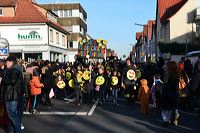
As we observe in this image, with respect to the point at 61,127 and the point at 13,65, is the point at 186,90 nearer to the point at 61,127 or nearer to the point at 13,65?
the point at 61,127

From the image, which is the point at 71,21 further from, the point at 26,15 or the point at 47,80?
the point at 47,80

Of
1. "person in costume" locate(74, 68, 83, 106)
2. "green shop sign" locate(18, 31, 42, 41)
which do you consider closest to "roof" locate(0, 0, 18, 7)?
"green shop sign" locate(18, 31, 42, 41)

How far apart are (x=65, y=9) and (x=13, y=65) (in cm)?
7148

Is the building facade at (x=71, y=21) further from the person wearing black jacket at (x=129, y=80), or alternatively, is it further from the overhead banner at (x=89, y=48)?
the person wearing black jacket at (x=129, y=80)

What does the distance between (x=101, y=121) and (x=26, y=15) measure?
130 ft

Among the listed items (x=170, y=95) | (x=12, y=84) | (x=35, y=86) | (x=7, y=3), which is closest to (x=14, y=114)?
(x=12, y=84)

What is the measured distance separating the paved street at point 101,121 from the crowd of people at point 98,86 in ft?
1.51

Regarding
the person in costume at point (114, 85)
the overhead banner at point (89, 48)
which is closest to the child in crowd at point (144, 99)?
the person in costume at point (114, 85)

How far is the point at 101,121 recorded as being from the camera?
1239 centimetres

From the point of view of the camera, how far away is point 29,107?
1462cm

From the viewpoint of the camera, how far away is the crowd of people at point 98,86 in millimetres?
Result: 9609

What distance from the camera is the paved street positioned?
10.9 meters

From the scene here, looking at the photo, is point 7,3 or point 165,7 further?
point 165,7

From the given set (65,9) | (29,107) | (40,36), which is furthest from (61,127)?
(65,9)
